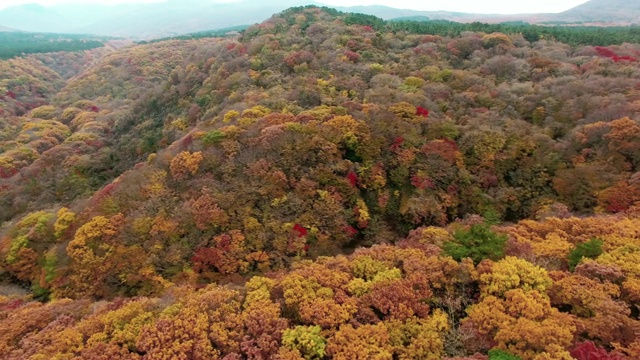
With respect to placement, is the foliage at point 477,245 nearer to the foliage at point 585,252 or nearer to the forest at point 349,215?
the forest at point 349,215

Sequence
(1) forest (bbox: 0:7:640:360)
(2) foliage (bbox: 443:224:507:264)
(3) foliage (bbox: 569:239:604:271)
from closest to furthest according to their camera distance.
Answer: (1) forest (bbox: 0:7:640:360)
(3) foliage (bbox: 569:239:604:271)
(2) foliage (bbox: 443:224:507:264)

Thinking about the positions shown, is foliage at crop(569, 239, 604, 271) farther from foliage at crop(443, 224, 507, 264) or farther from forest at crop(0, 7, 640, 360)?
foliage at crop(443, 224, 507, 264)

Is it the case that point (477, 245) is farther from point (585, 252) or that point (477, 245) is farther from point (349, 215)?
point (349, 215)

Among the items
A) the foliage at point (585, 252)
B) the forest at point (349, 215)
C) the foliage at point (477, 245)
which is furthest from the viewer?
the foliage at point (477, 245)

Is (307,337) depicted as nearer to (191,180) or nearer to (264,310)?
(264,310)

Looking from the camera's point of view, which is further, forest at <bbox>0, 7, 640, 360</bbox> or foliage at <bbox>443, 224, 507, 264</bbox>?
foliage at <bbox>443, 224, 507, 264</bbox>

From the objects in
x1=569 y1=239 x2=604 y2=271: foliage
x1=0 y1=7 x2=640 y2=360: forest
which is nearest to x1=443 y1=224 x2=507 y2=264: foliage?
x1=0 y1=7 x2=640 y2=360: forest

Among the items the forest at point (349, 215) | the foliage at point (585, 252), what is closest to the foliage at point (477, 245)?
the forest at point (349, 215)

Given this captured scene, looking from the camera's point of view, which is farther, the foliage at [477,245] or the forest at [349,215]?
the foliage at [477,245]

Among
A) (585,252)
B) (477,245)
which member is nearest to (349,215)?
(477,245)
